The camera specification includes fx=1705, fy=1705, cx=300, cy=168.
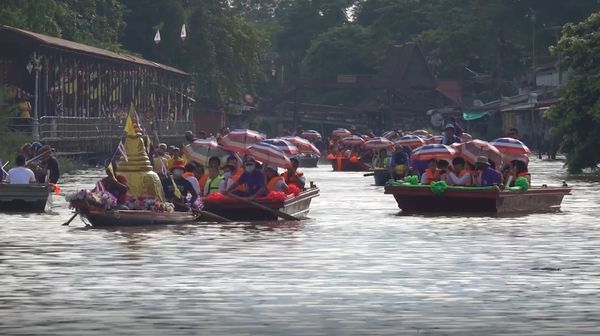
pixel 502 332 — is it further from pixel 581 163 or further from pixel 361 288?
→ pixel 581 163

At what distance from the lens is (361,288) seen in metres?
19.6

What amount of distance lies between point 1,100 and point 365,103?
234 ft

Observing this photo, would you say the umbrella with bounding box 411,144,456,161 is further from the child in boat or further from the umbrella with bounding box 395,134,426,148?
the umbrella with bounding box 395,134,426,148

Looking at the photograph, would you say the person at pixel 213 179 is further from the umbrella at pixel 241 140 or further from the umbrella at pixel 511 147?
the umbrella at pixel 511 147

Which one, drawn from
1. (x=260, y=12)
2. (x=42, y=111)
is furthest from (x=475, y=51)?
(x=260, y=12)

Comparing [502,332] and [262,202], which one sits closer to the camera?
[502,332]

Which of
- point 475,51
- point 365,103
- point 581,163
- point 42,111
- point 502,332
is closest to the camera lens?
point 502,332

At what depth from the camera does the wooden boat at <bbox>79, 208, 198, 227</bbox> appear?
29.2 m

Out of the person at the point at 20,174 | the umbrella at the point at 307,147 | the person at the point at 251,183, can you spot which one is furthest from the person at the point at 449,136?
the person at the point at 20,174

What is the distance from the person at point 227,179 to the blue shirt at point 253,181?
402 millimetres

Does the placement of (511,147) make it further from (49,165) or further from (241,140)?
(49,165)

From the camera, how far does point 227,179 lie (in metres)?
32.1

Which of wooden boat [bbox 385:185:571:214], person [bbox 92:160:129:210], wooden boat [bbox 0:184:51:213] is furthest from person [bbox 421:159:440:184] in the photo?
wooden boat [bbox 0:184:51:213]

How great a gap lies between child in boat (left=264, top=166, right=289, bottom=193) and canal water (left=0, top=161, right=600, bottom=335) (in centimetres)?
81
